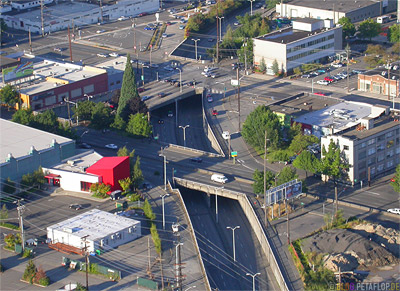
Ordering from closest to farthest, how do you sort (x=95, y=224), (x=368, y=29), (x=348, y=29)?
(x=95, y=224) → (x=348, y=29) → (x=368, y=29)

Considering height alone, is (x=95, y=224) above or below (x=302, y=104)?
below

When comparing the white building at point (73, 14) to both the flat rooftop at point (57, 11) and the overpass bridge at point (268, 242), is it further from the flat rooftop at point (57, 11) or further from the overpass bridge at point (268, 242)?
the overpass bridge at point (268, 242)

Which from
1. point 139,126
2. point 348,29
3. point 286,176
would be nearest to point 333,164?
point 286,176

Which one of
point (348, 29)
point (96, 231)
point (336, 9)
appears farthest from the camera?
point (336, 9)

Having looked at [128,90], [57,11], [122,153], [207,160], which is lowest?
[207,160]

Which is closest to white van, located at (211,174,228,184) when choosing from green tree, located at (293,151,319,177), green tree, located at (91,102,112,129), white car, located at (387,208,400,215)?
green tree, located at (293,151,319,177)

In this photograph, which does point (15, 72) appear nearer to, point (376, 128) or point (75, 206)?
point (75, 206)
